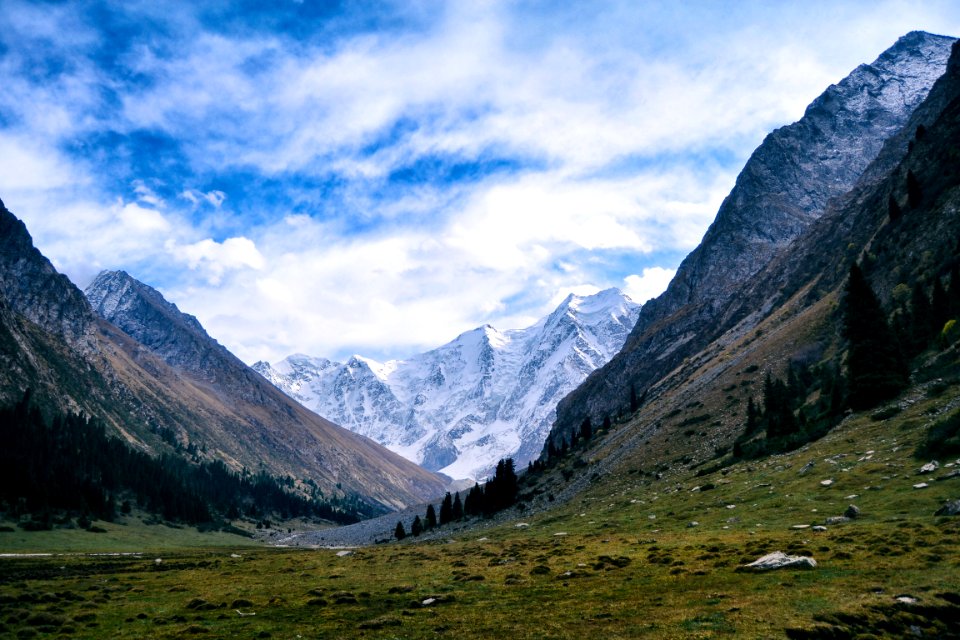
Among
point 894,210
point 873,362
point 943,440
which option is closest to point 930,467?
point 943,440

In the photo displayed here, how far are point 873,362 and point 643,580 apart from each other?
51244 mm

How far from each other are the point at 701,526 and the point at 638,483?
42.3 meters

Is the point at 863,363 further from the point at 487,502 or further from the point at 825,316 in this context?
the point at 487,502

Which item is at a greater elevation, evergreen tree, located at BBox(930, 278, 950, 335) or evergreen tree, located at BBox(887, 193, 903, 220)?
evergreen tree, located at BBox(887, 193, 903, 220)

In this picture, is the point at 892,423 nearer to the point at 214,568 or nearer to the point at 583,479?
the point at 583,479

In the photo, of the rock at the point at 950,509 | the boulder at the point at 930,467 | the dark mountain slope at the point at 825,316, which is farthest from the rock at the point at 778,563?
the dark mountain slope at the point at 825,316

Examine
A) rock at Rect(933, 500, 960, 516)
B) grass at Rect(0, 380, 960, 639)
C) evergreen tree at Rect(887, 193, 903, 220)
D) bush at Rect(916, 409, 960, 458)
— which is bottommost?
grass at Rect(0, 380, 960, 639)

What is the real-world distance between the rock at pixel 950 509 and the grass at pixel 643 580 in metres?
0.55

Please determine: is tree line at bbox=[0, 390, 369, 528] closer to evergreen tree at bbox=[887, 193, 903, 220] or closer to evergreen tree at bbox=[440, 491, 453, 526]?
evergreen tree at bbox=[440, 491, 453, 526]

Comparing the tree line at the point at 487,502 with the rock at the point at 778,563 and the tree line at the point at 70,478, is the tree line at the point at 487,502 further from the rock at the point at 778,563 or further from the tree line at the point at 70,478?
the rock at the point at 778,563

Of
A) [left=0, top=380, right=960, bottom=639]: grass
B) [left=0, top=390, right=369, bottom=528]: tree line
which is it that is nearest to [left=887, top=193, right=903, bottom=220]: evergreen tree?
[left=0, top=380, right=960, bottom=639]: grass

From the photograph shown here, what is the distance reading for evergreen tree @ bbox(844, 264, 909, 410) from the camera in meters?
63.0

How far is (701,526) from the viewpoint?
4562 centimetres

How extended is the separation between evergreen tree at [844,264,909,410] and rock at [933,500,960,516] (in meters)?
36.8
